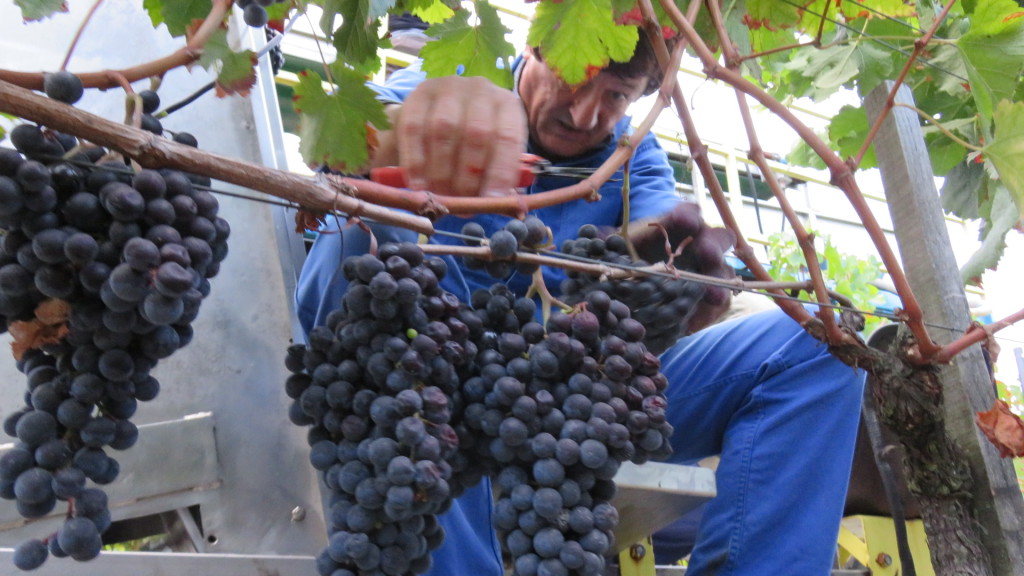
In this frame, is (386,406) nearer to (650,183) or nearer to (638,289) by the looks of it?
(638,289)

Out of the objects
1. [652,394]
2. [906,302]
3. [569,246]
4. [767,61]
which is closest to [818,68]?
[767,61]

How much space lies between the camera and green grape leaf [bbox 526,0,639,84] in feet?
3.47

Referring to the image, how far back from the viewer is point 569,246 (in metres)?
1.15

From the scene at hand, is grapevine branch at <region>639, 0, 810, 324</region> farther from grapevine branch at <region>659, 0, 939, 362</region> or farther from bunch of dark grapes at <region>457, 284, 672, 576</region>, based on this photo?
bunch of dark grapes at <region>457, 284, 672, 576</region>

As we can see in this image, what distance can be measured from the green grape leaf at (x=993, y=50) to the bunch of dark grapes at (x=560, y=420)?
683mm

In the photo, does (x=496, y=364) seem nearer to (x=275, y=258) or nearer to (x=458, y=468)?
(x=458, y=468)

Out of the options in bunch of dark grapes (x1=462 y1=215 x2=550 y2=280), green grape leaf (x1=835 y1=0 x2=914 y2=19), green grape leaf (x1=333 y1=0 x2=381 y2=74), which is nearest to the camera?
bunch of dark grapes (x1=462 y1=215 x2=550 y2=280)

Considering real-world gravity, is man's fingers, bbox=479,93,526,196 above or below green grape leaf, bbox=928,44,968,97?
below

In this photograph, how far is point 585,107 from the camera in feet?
5.22

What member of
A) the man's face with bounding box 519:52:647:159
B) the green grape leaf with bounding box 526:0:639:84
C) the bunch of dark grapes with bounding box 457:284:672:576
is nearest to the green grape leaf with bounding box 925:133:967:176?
the man's face with bounding box 519:52:647:159

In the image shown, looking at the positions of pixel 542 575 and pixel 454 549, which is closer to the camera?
pixel 542 575

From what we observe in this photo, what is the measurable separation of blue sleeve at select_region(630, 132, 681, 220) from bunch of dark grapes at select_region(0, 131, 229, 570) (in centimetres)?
84

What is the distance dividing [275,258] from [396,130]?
1.75 feet

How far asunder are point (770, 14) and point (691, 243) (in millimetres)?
474
